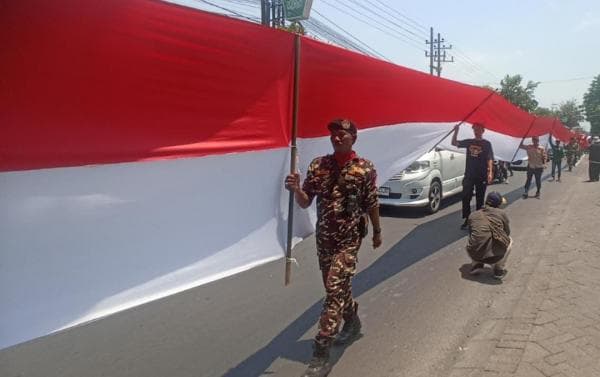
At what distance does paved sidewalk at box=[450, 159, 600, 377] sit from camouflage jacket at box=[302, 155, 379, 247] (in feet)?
4.21

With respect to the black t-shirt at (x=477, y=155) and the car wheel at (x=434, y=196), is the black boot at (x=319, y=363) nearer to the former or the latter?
the black t-shirt at (x=477, y=155)

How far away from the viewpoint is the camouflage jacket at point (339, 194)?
3.32m

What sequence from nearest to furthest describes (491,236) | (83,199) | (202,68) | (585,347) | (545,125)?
(83,199), (202,68), (585,347), (491,236), (545,125)

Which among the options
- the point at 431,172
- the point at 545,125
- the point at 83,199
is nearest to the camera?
the point at 83,199

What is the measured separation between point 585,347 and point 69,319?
11.9 feet

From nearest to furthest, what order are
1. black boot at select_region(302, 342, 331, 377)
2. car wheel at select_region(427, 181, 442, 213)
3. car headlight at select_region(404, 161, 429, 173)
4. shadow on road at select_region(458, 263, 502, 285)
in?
black boot at select_region(302, 342, 331, 377) → shadow on road at select_region(458, 263, 502, 285) → car headlight at select_region(404, 161, 429, 173) → car wheel at select_region(427, 181, 442, 213)

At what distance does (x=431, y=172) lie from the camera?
383 inches

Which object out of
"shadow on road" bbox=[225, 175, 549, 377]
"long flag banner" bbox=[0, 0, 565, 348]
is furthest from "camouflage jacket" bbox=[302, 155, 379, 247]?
"shadow on road" bbox=[225, 175, 549, 377]

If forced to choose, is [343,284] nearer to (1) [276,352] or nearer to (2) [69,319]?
(1) [276,352]

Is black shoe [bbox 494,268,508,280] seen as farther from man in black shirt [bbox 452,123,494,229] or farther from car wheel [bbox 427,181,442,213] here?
car wheel [bbox 427,181,442,213]

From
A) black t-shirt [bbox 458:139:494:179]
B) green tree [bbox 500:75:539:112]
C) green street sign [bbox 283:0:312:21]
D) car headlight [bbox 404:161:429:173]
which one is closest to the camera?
black t-shirt [bbox 458:139:494:179]

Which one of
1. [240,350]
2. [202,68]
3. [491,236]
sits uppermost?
[202,68]

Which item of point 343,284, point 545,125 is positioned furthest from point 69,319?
point 545,125

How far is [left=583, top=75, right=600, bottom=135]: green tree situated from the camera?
7838 cm
